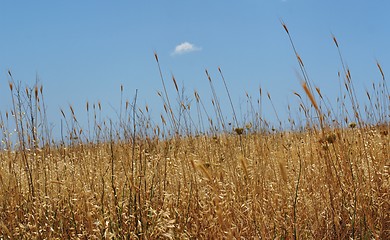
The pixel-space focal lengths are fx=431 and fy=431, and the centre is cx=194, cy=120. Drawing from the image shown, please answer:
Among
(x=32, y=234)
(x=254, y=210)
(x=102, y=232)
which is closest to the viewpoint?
(x=102, y=232)

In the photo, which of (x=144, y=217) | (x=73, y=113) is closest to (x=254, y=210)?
(x=144, y=217)

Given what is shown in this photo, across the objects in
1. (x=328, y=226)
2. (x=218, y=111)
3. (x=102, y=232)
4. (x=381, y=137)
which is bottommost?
(x=328, y=226)

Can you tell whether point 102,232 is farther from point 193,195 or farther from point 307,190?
point 307,190

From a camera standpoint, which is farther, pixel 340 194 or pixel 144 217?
pixel 340 194

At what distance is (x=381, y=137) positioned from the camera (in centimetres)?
406

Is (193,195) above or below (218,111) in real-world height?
below

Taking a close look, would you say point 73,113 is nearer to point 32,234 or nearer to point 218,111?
point 218,111

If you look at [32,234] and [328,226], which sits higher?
[32,234]

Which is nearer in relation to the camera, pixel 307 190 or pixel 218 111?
pixel 307 190

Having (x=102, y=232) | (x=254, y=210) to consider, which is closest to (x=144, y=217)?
(x=102, y=232)

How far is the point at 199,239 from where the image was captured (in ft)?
7.79

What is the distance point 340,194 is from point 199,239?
94 centimetres

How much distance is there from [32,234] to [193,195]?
3.23 feet

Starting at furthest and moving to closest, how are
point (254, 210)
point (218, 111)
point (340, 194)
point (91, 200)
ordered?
1. point (218, 111)
2. point (91, 200)
3. point (340, 194)
4. point (254, 210)
